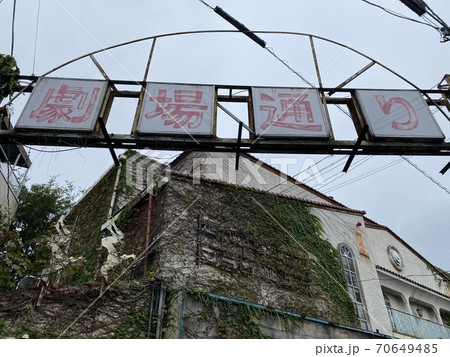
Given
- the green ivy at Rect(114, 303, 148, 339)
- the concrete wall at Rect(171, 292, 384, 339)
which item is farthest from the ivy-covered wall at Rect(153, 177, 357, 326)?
the green ivy at Rect(114, 303, 148, 339)

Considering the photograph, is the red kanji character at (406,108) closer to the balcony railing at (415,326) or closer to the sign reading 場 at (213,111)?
the sign reading 場 at (213,111)

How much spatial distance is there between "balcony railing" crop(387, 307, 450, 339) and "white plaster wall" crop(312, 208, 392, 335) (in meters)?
1.78

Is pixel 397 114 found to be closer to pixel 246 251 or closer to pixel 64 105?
pixel 246 251

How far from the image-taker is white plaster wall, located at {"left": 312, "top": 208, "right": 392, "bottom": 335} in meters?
10.8

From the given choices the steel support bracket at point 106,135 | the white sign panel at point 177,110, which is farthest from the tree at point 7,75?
the white sign panel at point 177,110

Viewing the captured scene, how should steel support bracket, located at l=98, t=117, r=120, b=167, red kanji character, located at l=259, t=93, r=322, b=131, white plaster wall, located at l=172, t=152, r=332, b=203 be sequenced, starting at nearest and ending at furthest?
1. steel support bracket, located at l=98, t=117, r=120, b=167
2. red kanji character, located at l=259, t=93, r=322, b=131
3. white plaster wall, located at l=172, t=152, r=332, b=203

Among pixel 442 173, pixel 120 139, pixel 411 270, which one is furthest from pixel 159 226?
pixel 411 270

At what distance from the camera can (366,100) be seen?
23.3 feet

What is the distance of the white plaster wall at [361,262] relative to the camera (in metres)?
10.8

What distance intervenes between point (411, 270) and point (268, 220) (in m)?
9.21

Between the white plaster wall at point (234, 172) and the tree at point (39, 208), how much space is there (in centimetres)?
770

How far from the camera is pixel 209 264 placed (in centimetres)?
823

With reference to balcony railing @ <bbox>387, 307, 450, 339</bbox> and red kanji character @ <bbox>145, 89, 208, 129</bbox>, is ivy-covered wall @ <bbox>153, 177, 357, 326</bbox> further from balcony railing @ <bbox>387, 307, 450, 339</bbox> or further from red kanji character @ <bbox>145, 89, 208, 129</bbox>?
balcony railing @ <bbox>387, 307, 450, 339</bbox>

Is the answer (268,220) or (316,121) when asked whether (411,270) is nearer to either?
(268,220)
